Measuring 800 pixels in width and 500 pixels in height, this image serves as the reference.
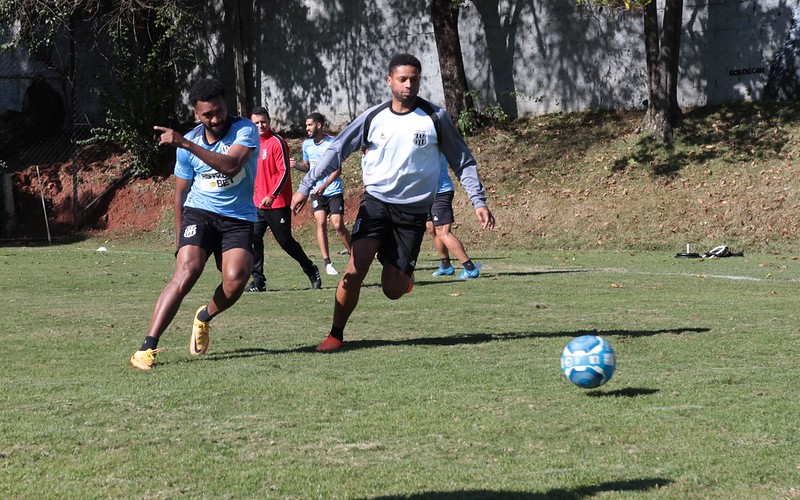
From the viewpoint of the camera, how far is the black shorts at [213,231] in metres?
8.19

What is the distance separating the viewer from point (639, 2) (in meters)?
21.5

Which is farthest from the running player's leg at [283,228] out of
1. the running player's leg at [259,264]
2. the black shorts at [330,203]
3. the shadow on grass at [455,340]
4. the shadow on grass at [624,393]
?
the shadow on grass at [624,393]

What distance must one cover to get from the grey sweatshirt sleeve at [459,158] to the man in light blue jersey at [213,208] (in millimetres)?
1379

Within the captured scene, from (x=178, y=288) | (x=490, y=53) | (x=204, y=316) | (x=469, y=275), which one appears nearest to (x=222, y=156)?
(x=178, y=288)

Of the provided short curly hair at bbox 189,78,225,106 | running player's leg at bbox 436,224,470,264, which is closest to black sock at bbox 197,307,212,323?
short curly hair at bbox 189,78,225,106

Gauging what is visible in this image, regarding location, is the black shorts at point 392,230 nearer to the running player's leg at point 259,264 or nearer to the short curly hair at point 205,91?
the short curly hair at point 205,91

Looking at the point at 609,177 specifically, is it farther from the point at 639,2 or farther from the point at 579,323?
the point at 579,323

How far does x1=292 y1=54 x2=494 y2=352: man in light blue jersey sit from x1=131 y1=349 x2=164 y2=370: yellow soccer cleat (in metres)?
1.34

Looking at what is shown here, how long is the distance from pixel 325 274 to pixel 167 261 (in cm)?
468

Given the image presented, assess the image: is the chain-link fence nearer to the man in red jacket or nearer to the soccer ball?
the man in red jacket

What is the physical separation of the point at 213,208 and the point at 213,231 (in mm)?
169

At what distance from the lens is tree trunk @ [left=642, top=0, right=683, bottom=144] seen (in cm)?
2397

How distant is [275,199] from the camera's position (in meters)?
13.3

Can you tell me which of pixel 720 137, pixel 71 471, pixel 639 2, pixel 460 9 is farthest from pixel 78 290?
pixel 460 9
